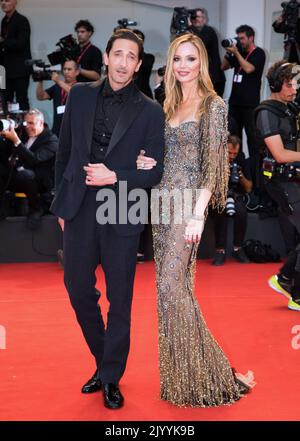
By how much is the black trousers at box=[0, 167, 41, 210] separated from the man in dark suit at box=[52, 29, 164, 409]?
12.8ft

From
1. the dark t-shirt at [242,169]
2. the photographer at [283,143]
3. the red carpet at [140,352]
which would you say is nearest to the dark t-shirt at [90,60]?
the dark t-shirt at [242,169]

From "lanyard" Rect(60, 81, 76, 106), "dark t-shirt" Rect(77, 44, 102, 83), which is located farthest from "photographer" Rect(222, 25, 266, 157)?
"lanyard" Rect(60, 81, 76, 106)

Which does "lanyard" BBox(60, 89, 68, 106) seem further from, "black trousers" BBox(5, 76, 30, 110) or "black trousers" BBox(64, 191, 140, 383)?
"black trousers" BBox(64, 191, 140, 383)

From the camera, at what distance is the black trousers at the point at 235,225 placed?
719 centimetres

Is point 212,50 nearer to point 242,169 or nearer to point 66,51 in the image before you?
point 242,169

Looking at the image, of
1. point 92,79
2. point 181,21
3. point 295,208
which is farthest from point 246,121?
point 295,208

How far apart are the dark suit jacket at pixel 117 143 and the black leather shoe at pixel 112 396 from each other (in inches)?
26.4

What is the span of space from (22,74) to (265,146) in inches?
147

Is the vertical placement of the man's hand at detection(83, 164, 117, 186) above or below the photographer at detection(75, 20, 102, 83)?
below

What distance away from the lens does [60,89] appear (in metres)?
8.16

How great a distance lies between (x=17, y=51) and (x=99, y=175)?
546 cm

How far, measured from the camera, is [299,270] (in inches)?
202

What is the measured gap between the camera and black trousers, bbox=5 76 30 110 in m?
8.30
